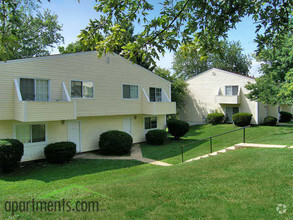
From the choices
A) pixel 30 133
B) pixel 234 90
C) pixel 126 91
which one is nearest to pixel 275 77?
pixel 234 90

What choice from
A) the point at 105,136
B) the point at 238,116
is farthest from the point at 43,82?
the point at 238,116

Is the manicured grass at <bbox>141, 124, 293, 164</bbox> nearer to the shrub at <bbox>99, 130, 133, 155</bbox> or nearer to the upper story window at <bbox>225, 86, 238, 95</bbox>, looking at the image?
the shrub at <bbox>99, 130, 133, 155</bbox>

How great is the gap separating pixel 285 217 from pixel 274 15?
3724 mm

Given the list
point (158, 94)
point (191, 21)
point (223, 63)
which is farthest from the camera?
point (223, 63)

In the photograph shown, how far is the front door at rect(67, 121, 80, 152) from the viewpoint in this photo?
1475 centimetres

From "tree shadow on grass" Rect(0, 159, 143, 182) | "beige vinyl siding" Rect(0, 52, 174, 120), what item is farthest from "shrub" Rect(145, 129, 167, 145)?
"tree shadow on grass" Rect(0, 159, 143, 182)

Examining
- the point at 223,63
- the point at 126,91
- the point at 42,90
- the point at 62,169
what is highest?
the point at 223,63

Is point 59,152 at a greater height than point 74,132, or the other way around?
point 74,132

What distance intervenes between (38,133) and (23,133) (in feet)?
2.58

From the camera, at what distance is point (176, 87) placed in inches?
1211

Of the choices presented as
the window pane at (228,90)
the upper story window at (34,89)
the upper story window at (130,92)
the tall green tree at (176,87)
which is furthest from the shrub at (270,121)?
the upper story window at (34,89)

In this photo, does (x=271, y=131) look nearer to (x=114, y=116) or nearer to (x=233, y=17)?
(x=114, y=116)

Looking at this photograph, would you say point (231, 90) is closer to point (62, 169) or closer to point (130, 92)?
point (130, 92)

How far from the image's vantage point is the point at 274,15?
4.33m
